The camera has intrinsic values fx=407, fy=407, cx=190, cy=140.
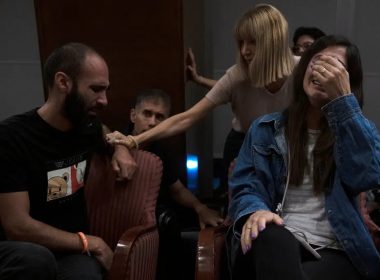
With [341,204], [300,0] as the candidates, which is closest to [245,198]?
[341,204]

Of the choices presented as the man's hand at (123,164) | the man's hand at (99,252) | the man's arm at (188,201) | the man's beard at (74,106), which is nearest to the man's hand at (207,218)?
the man's arm at (188,201)

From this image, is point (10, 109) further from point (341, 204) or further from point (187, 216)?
point (341, 204)

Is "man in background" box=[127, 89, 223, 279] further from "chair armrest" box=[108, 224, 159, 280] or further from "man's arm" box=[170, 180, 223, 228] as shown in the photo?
"chair armrest" box=[108, 224, 159, 280]

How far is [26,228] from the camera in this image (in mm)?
1270

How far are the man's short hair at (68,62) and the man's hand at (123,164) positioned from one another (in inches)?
13.4

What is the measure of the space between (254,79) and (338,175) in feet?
2.04

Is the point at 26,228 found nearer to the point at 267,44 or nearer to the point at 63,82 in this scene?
the point at 63,82

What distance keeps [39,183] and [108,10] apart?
3.18 ft

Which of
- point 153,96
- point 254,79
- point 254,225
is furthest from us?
point 153,96

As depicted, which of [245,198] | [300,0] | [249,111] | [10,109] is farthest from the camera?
[10,109]

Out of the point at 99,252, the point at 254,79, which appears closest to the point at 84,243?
the point at 99,252

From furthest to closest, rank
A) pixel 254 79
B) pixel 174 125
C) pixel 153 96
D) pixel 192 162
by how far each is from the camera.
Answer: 1. pixel 192 162
2. pixel 153 96
3. pixel 174 125
4. pixel 254 79

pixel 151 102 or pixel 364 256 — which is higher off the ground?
pixel 151 102

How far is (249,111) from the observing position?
6.04 feet
